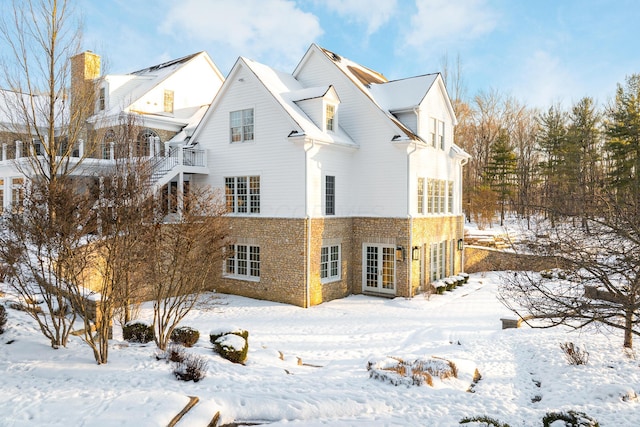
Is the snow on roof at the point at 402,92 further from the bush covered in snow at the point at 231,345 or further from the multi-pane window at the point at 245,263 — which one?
the bush covered in snow at the point at 231,345

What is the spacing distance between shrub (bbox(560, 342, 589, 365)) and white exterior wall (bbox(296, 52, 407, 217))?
8.54m

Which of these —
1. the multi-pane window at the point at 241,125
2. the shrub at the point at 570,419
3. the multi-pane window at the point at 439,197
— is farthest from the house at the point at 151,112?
the shrub at the point at 570,419

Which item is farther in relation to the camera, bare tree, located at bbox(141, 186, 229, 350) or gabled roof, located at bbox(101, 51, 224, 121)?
gabled roof, located at bbox(101, 51, 224, 121)

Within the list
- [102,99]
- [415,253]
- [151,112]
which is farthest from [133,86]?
[415,253]

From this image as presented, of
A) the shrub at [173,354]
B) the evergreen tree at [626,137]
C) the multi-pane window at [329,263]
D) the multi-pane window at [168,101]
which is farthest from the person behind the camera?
the evergreen tree at [626,137]

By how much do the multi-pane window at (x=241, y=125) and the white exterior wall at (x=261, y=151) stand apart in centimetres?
22

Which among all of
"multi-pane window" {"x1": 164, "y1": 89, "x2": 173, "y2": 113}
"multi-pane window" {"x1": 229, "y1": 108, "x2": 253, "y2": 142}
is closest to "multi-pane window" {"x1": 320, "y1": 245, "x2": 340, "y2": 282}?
"multi-pane window" {"x1": 229, "y1": 108, "x2": 253, "y2": 142}

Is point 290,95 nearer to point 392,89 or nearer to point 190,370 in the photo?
point 392,89

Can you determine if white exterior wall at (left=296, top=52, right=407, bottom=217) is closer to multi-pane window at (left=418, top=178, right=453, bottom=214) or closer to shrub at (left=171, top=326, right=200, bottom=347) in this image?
multi-pane window at (left=418, top=178, right=453, bottom=214)

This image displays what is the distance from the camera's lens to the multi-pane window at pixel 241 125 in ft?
60.7

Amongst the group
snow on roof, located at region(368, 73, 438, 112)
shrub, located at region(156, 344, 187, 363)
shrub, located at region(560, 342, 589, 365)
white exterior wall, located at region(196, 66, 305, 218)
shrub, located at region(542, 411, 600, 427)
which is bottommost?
shrub, located at region(560, 342, 589, 365)

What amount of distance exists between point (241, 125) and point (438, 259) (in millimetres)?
11788

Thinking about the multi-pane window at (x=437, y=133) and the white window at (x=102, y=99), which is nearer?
the multi-pane window at (x=437, y=133)

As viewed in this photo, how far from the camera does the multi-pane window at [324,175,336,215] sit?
59.7ft
